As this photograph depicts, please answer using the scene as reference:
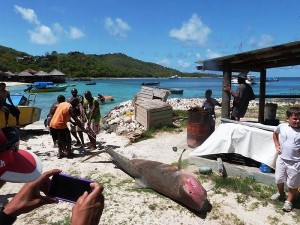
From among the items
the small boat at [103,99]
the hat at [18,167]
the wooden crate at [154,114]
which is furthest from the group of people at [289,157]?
the small boat at [103,99]

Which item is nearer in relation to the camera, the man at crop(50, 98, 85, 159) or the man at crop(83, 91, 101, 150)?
the man at crop(50, 98, 85, 159)

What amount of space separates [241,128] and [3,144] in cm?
601

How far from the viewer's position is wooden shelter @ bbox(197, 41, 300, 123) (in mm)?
7369

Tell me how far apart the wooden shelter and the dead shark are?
116 inches

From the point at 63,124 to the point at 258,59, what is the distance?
5.34m

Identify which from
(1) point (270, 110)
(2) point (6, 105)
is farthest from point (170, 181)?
(2) point (6, 105)

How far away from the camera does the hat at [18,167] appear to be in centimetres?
181

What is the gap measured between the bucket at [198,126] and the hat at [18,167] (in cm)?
755

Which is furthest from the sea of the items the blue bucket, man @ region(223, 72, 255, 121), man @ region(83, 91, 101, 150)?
the blue bucket

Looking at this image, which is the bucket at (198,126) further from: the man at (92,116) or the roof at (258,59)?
the man at (92,116)

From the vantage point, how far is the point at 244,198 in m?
6.02

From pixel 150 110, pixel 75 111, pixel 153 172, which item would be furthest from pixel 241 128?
pixel 150 110

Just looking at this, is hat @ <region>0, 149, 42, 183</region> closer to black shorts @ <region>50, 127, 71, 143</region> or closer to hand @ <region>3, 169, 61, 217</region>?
hand @ <region>3, 169, 61, 217</region>

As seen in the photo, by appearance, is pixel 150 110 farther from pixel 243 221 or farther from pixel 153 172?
pixel 243 221
